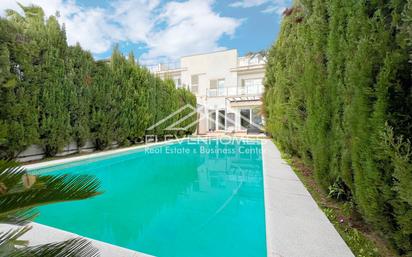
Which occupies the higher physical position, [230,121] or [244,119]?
[244,119]

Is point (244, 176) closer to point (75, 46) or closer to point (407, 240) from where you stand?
point (407, 240)

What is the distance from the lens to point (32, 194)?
1.24 m

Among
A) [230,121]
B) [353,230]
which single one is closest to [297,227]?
[353,230]

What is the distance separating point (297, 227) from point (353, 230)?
816mm

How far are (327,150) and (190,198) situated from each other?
359cm

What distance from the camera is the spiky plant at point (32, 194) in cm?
119

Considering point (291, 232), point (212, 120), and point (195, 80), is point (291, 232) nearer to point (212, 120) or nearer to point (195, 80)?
point (212, 120)

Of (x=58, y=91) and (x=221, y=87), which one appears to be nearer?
(x=58, y=91)

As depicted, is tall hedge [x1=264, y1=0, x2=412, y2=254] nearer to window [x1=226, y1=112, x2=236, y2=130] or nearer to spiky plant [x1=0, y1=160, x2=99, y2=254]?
spiky plant [x1=0, y1=160, x2=99, y2=254]

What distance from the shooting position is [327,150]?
434 cm

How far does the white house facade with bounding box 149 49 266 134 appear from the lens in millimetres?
25938

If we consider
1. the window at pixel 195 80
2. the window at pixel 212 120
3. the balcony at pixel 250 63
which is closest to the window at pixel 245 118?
the window at pixel 212 120

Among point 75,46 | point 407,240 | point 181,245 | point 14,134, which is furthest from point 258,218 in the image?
point 75,46

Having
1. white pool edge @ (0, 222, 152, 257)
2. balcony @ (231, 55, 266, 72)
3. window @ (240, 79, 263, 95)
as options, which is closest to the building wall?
balcony @ (231, 55, 266, 72)
